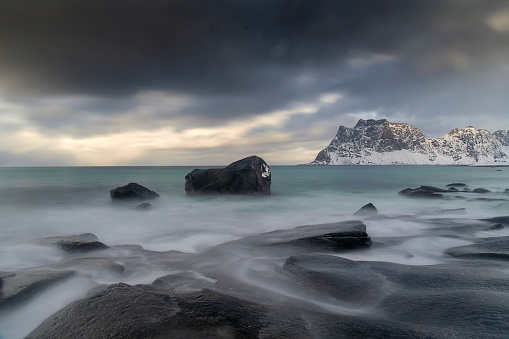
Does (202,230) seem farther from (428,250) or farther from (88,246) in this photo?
(428,250)

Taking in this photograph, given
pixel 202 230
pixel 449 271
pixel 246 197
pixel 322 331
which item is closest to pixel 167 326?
pixel 322 331

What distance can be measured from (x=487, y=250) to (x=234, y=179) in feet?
52.8

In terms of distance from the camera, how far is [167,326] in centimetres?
290

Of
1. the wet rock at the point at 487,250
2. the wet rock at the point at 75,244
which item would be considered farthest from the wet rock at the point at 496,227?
the wet rock at the point at 75,244

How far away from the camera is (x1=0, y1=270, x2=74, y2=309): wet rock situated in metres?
3.95

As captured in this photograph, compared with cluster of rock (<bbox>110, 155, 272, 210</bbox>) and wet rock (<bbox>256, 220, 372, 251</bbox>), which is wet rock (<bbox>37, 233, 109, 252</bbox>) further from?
cluster of rock (<bbox>110, 155, 272, 210</bbox>)

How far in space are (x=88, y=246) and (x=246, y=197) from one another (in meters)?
13.3

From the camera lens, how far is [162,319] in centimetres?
303

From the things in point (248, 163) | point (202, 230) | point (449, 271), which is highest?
point (248, 163)

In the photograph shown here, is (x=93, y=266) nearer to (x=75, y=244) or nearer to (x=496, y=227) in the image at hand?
(x=75, y=244)

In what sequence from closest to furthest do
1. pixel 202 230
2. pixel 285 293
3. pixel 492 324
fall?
pixel 492 324 < pixel 285 293 < pixel 202 230

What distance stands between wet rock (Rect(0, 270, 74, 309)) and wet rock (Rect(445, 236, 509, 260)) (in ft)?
25.0

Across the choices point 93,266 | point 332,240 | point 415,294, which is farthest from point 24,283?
point 332,240

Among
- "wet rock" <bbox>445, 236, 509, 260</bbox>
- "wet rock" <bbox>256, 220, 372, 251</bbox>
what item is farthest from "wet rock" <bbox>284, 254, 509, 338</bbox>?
"wet rock" <bbox>256, 220, 372, 251</bbox>
